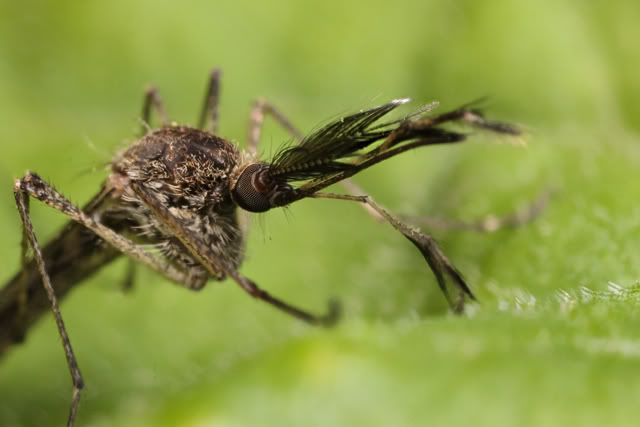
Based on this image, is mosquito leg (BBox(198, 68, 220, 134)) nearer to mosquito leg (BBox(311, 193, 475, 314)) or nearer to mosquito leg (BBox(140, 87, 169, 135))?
mosquito leg (BBox(140, 87, 169, 135))

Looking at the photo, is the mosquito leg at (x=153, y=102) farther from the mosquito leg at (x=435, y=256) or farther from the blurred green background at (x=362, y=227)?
the mosquito leg at (x=435, y=256)

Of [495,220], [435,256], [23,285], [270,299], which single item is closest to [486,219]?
[495,220]

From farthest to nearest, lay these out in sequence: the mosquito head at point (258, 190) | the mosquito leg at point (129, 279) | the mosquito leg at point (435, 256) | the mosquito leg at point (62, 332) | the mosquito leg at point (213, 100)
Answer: the mosquito leg at point (213, 100), the mosquito leg at point (129, 279), the mosquito leg at point (62, 332), the mosquito head at point (258, 190), the mosquito leg at point (435, 256)

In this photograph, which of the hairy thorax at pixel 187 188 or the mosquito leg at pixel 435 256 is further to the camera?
the hairy thorax at pixel 187 188

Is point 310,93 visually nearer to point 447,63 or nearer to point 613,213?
point 447,63

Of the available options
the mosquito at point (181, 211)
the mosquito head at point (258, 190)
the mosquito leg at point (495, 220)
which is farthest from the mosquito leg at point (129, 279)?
the mosquito leg at point (495, 220)

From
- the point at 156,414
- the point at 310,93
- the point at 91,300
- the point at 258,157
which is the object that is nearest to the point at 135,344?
the point at 91,300

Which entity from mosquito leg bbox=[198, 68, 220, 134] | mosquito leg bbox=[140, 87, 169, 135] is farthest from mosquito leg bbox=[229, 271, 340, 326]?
mosquito leg bbox=[140, 87, 169, 135]
